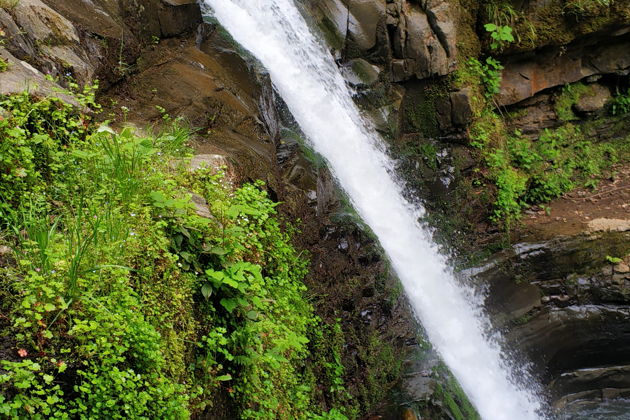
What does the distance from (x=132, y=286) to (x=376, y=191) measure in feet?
15.6

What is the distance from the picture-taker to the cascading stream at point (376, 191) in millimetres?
6824

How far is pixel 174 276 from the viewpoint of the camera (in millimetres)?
3328

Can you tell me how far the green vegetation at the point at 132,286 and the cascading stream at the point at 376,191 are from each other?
240 cm

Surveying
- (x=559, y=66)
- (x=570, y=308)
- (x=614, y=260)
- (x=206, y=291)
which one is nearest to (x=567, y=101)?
(x=559, y=66)

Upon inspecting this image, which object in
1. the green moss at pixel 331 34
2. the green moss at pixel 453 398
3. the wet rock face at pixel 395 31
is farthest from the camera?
the wet rock face at pixel 395 31

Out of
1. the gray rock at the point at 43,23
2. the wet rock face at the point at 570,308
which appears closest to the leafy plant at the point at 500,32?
the wet rock face at the point at 570,308

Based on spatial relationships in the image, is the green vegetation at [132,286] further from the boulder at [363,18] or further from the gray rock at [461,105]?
the gray rock at [461,105]

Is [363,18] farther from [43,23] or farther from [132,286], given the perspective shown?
[132,286]

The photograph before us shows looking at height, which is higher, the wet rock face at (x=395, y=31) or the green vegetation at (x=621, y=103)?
the green vegetation at (x=621, y=103)

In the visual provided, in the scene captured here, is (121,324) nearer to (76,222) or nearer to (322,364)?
(76,222)

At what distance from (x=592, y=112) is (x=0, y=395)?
33.5 feet

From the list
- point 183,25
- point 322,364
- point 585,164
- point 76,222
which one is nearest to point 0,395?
point 76,222

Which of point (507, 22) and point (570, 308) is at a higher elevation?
point (507, 22)

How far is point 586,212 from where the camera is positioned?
9117 mm
